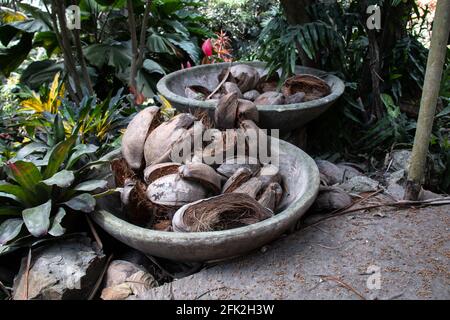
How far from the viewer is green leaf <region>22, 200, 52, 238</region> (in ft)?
4.28

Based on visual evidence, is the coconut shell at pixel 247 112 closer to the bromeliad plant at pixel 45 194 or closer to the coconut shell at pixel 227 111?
the coconut shell at pixel 227 111

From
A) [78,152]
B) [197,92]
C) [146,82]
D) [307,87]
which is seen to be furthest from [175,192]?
→ [146,82]

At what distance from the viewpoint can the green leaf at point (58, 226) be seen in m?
1.32

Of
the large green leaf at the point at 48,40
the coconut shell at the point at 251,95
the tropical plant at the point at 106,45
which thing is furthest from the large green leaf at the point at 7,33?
the coconut shell at the point at 251,95

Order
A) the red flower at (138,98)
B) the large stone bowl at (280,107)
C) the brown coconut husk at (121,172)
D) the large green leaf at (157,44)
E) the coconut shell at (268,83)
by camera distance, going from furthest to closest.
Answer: the large green leaf at (157,44), the red flower at (138,98), the coconut shell at (268,83), the large stone bowl at (280,107), the brown coconut husk at (121,172)

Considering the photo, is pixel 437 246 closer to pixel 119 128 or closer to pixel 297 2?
pixel 297 2

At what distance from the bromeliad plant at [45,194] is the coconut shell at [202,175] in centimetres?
30

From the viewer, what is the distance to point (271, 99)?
197cm

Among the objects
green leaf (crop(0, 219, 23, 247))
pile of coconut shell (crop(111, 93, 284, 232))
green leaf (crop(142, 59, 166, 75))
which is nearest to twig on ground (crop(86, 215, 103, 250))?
pile of coconut shell (crop(111, 93, 284, 232))

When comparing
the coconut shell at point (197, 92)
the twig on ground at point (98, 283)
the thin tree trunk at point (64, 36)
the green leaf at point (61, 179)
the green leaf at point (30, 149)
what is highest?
the thin tree trunk at point (64, 36)

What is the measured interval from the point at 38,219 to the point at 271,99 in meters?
1.16

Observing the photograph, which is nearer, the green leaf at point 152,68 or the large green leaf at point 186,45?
the green leaf at point 152,68

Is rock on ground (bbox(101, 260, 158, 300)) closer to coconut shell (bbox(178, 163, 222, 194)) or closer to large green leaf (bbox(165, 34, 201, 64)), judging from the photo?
coconut shell (bbox(178, 163, 222, 194))

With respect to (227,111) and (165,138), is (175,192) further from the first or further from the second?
(227,111)
